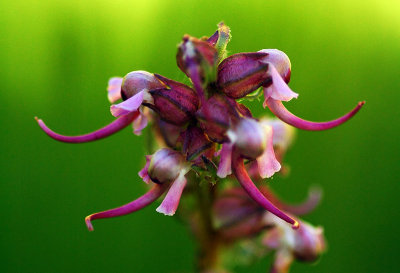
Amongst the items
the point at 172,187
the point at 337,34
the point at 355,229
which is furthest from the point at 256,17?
the point at 172,187

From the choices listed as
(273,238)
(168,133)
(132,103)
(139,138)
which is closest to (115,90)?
(168,133)

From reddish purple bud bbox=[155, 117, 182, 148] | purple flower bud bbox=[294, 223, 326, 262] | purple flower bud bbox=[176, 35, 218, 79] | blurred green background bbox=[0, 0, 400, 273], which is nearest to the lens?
purple flower bud bbox=[176, 35, 218, 79]

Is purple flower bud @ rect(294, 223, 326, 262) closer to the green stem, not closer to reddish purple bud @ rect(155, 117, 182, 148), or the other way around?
the green stem

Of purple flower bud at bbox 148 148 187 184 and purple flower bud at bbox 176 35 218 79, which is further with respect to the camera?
purple flower bud at bbox 148 148 187 184

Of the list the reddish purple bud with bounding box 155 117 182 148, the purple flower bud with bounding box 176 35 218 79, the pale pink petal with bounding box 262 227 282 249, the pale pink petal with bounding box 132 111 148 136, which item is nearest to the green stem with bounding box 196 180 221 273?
the pale pink petal with bounding box 262 227 282 249

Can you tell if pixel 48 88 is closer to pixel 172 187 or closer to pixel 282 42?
pixel 282 42

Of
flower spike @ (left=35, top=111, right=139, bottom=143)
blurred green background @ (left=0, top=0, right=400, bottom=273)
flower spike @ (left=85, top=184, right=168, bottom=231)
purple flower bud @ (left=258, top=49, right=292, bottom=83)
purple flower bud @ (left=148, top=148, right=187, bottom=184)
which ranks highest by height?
purple flower bud @ (left=258, top=49, right=292, bottom=83)

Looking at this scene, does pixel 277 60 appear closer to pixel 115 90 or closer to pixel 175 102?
pixel 175 102
